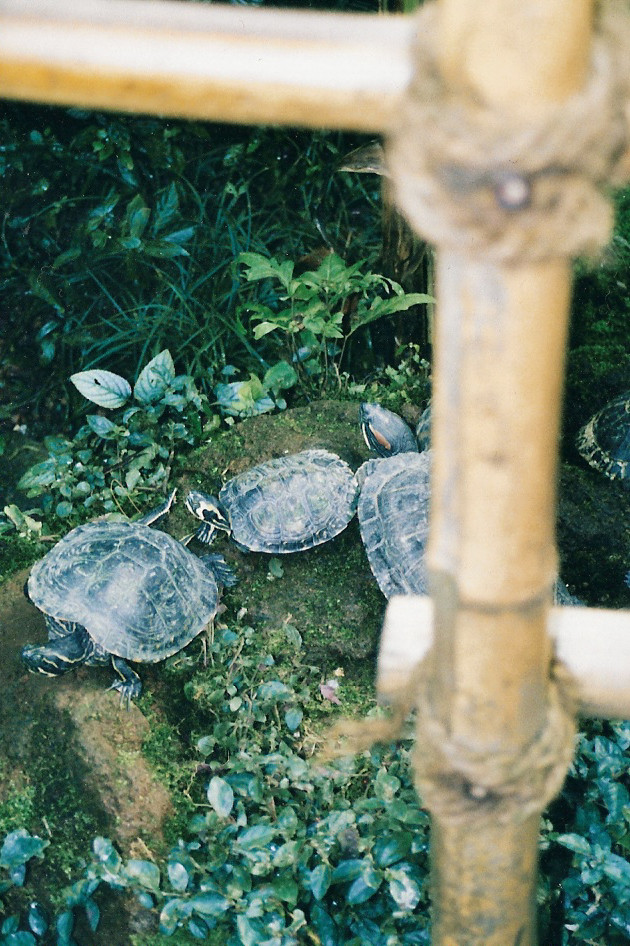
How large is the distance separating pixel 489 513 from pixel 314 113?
45 cm

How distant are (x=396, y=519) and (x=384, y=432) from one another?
16.4 inches

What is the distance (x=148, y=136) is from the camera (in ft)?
12.5

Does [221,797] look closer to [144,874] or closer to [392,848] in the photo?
[144,874]

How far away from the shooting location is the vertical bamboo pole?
2.44 ft

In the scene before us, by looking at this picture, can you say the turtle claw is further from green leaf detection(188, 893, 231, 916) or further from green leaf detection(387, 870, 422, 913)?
green leaf detection(387, 870, 422, 913)

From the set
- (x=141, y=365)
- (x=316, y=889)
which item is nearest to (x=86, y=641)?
(x=316, y=889)

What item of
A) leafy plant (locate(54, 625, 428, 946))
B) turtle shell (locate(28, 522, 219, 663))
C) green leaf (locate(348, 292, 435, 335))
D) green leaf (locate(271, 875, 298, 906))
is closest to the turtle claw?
turtle shell (locate(28, 522, 219, 663))

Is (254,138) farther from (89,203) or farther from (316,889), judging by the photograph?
(316,889)

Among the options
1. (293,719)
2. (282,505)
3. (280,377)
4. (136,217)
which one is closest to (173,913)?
(293,719)

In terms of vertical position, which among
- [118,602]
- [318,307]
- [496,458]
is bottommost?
[118,602]

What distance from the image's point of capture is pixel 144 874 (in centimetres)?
212

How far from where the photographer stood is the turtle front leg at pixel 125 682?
2.68 metres

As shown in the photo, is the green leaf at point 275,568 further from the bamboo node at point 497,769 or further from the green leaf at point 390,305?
the bamboo node at point 497,769

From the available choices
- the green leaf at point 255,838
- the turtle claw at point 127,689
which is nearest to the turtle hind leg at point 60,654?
the turtle claw at point 127,689
